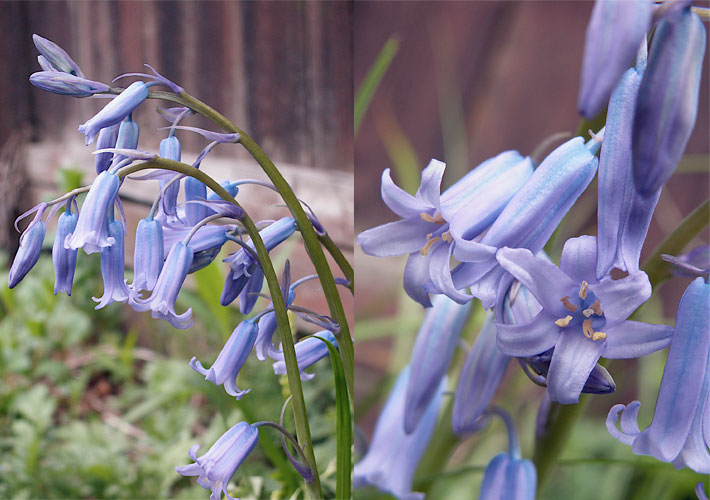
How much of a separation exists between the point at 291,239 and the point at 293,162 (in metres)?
0.06

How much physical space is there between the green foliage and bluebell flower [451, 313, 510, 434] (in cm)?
8

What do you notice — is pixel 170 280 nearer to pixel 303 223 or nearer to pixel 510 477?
pixel 303 223

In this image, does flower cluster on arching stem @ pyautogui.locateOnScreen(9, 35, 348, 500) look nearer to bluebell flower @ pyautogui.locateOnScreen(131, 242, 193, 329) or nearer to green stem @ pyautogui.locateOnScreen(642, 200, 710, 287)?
bluebell flower @ pyautogui.locateOnScreen(131, 242, 193, 329)

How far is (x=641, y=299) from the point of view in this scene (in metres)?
0.25

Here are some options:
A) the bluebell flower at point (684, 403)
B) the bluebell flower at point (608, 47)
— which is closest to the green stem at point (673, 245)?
the bluebell flower at point (684, 403)

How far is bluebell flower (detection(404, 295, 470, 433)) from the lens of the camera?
1.21 ft

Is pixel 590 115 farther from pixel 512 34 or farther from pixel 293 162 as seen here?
pixel 512 34

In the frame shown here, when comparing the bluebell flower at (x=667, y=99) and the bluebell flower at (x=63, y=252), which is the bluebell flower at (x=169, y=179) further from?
the bluebell flower at (x=667, y=99)

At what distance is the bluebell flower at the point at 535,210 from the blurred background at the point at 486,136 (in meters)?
0.29

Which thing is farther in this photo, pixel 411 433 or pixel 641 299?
pixel 411 433

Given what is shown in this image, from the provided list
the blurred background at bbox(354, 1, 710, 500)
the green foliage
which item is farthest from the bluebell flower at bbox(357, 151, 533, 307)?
the blurred background at bbox(354, 1, 710, 500)

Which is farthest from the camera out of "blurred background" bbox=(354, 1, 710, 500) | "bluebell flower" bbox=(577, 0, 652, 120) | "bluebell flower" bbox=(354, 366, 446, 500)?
"blurred background" bbox=(354, 1, 710, 500)

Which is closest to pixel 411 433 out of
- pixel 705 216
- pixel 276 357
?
pixel 276 357

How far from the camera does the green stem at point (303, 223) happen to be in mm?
319
